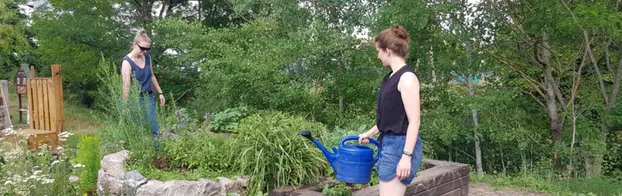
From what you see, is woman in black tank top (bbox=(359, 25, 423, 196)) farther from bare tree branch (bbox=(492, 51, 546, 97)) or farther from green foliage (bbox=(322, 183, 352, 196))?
bare tree branch (bbox=(492, 51, 546, 97))

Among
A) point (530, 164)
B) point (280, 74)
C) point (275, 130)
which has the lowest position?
point (530, 164)

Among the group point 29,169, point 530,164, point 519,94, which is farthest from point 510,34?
point 29,169

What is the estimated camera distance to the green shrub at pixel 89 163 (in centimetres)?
382

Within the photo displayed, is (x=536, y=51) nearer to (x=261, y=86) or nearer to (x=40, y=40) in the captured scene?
(x=261, y=86)

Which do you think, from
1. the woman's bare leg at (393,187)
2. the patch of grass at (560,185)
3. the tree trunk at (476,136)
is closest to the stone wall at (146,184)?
the woman's bare leg at (393,187)

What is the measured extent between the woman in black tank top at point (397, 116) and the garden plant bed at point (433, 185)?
709mm

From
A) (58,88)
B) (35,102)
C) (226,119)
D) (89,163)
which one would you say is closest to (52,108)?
(58,88)

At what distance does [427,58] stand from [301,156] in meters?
3.82

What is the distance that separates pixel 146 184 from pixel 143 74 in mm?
1435

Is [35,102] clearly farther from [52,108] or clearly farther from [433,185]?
[433,185]

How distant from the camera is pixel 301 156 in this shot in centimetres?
363

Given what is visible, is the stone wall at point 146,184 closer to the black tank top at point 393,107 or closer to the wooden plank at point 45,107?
the black tank top at point 393,107

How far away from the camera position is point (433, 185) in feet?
12.5

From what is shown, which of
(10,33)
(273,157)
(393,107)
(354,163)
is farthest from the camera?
(10,33)
